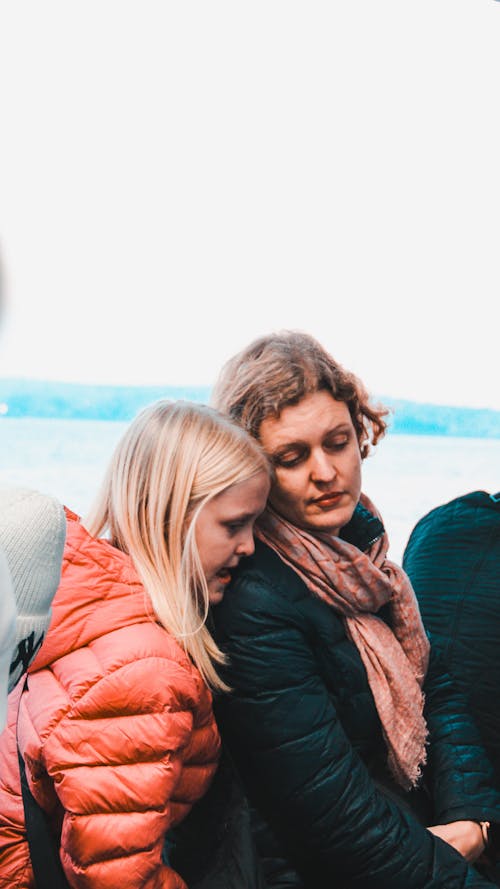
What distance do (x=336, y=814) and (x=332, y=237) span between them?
377 cm

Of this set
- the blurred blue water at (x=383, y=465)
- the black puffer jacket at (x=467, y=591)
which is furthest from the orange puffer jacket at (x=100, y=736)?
the blurred blue water at (x=383, y=465)

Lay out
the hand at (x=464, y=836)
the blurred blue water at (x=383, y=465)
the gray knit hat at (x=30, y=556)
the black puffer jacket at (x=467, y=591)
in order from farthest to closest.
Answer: the blurred blue water at (x=383, y=465) < the black puffer jacket at (x=467, y=591) < the hand at (x=464, y=836) < the gray knit hat at (x=30, y=556)

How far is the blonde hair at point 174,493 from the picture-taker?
964 mm

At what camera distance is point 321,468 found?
112 cm

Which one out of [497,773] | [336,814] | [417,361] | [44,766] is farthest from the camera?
[417,361]

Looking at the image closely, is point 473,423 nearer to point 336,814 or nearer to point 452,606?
point 452,606

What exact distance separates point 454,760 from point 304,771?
38 cm

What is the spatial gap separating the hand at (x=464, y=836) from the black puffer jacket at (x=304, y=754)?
0.22 ft

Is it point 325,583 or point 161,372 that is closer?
point 325,583

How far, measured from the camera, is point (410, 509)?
18.8 feet

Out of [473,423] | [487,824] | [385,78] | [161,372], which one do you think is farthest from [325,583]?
[473,423]

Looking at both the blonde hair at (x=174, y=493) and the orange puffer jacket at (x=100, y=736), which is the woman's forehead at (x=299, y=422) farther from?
the orange puffer jacket at (x=100, y=736)

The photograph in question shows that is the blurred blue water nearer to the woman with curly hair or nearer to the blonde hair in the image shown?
the woman with curly hair

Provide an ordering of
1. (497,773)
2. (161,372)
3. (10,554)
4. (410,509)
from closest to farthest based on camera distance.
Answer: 1. (10,554)
2. (497,773)
3. (161,372)
4. (410,509)
